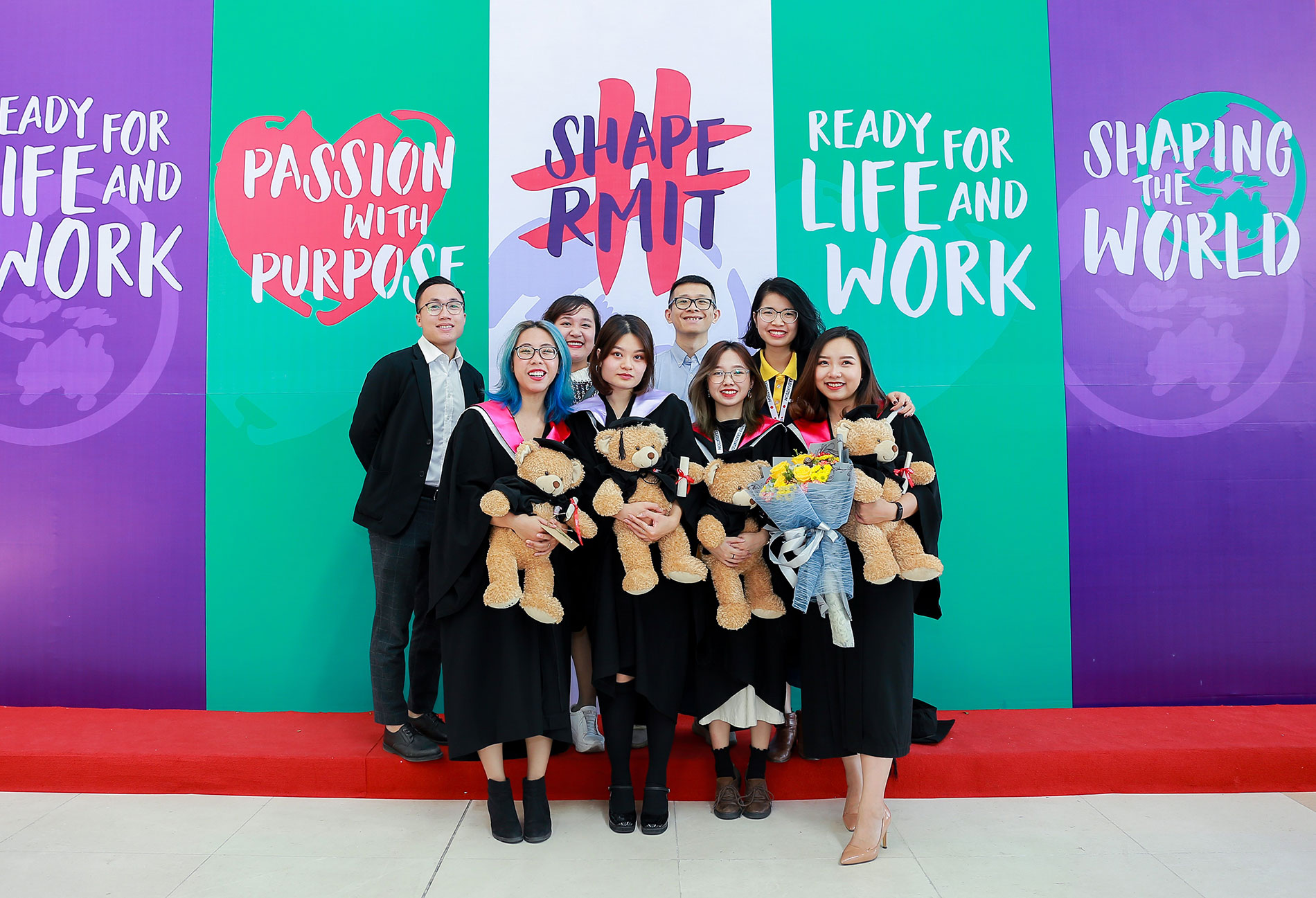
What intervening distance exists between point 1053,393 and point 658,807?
99.1 inches

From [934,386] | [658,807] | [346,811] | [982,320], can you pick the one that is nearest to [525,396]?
[658,807]

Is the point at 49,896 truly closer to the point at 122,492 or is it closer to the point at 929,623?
the point at 122,492

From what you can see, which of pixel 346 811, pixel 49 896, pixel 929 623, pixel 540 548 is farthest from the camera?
pixel 929 623

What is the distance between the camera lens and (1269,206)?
3.59 metres

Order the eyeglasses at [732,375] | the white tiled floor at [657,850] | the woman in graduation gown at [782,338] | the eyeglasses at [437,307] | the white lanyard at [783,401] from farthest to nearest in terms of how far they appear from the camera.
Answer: the eyeglasses at [437,307], the woman in graduation gown at [782,338], the white lanyard at [783,401], the eyeglasses at [732,375], the white tiled floor at [657,850]

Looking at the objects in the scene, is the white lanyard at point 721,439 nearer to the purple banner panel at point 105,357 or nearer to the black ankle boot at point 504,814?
the black ankle boot at point 504,814

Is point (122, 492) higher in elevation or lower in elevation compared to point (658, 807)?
higher

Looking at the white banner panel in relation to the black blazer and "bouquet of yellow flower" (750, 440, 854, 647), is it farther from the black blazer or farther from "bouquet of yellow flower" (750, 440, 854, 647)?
"bouquet of yellow flower" (750, 440, 854, 647)

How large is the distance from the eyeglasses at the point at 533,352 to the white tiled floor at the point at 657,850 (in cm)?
162

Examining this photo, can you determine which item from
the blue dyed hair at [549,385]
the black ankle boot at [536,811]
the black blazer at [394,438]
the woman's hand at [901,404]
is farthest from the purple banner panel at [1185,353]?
the black blazer at [394,438]

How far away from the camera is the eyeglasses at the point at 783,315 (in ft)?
9.46

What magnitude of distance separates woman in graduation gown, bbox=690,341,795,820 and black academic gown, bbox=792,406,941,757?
131 millimetres

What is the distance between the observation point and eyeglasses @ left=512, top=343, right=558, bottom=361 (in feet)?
8.52

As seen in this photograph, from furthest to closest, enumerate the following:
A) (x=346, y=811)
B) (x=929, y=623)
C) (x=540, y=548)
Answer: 1. (x=929, y=623)
2. (x=346, y=811)
3. (x=540, y=548)
